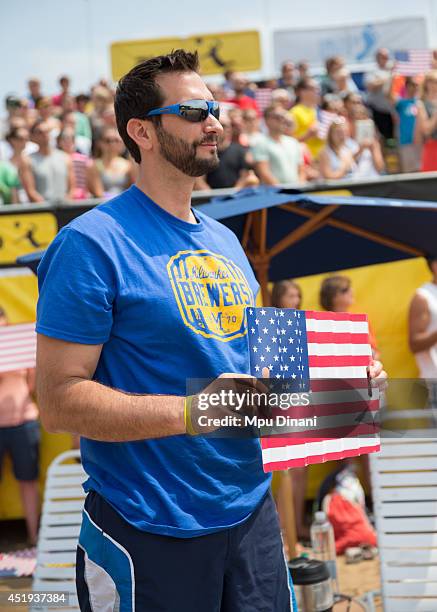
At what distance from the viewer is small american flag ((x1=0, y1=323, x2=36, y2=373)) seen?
20.6ft

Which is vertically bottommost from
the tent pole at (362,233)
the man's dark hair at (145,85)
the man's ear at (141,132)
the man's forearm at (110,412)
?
the tent pole at (362,233)

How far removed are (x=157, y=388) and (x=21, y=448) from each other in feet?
17.1

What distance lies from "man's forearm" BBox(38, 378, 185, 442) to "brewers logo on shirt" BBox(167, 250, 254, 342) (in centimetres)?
26

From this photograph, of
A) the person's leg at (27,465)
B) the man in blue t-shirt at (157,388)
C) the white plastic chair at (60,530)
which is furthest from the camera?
the person's leg at (27,465)

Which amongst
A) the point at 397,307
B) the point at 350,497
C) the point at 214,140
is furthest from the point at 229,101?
the point at 214,140

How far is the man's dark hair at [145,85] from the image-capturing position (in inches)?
93.4

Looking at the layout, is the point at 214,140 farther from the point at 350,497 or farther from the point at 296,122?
the point at 296,122

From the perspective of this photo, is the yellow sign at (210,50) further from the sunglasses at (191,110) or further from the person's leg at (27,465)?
the sunglasses at (191,110)

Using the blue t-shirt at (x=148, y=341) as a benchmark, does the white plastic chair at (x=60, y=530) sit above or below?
below

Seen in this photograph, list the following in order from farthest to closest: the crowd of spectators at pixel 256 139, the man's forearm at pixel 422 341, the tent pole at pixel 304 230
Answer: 1. the crowd of spectators at pixel 256 139
2. the man's forearm at pixel 422 341
3. the tent pole at pixel 304 230

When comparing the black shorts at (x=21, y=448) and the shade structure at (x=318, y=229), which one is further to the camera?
the black shorts at (x=21, y=448)

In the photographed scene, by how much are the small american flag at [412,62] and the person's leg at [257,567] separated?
12.9 m

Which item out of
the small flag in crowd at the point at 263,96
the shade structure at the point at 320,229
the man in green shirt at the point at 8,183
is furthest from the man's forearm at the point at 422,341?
the small flag in crowd at the point at 263,96
